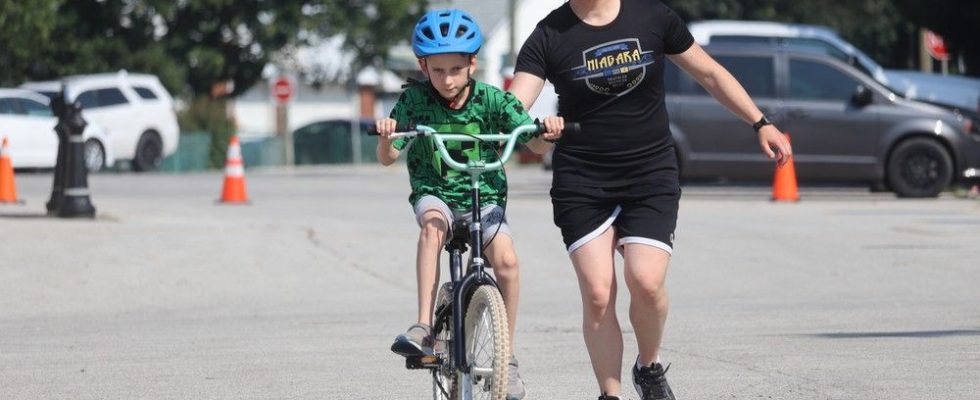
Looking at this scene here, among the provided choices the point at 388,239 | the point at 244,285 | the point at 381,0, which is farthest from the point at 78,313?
the point at 381,0

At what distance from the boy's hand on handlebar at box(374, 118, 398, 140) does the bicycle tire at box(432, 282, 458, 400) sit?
61 cm

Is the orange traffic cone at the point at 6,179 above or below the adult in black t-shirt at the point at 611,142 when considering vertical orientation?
below

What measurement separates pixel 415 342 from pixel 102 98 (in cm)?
2670

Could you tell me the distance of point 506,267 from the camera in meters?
6.59

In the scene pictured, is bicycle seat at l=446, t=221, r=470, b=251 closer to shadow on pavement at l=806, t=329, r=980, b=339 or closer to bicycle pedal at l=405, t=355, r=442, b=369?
bicycle pedal at l=405, t=355, r=442, b=369

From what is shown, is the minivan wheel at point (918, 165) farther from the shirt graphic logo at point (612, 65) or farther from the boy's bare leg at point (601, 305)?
the shirt graphic logo at point (612, 65)

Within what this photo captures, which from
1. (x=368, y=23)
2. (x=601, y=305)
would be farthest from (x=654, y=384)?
(x=368, y=23)

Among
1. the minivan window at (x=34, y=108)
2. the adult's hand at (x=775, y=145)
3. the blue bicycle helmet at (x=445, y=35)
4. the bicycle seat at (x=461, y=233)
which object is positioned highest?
the blue bicycle helmet at (x=445, y=35)

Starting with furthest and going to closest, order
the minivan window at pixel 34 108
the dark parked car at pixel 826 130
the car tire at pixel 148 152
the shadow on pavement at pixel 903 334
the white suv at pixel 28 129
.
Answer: the car tire at pixel 148 152, the minivan window at pixel 34 108, the white suv at pixel 28 129, the dark parked car at pixel 826 130, the shadow on pavement at pixel 903 334

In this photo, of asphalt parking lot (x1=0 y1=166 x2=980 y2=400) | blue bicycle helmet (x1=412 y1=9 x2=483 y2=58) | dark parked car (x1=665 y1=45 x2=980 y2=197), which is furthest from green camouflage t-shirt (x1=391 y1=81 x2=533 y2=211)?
dark parked car (x1=665 y1=45 x2=980 y2=197)

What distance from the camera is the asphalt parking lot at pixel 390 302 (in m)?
8.03

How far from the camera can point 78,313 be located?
37.8 feet

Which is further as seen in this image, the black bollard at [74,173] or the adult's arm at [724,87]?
the black bollard at [74,173]

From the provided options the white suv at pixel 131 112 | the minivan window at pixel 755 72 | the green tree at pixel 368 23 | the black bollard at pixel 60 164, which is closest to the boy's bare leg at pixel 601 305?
the black bollard at pixel 60 164
